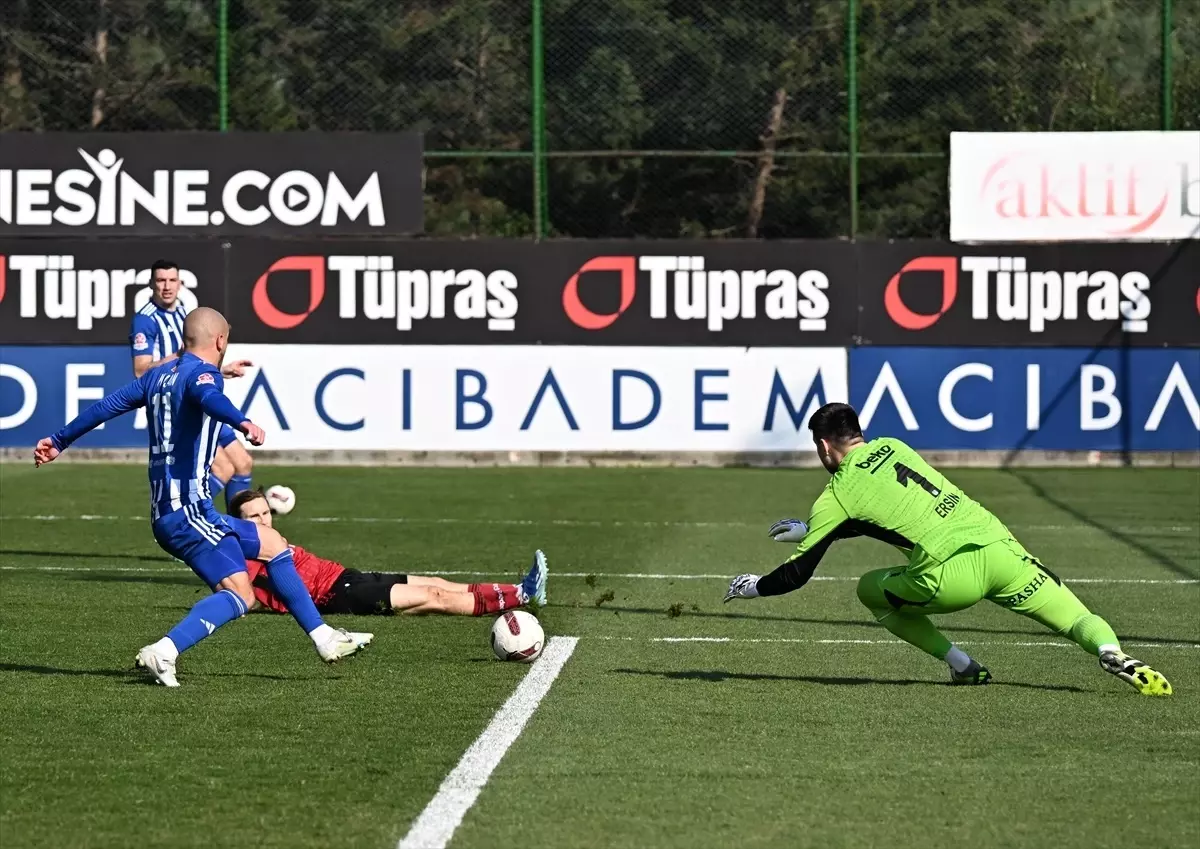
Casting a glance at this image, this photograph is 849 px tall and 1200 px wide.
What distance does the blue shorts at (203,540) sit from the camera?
9.14 metres

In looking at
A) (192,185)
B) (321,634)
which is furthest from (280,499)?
(192,185)

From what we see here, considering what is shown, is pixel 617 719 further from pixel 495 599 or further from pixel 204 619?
pixel 495 599

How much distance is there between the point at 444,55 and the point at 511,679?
18958 mm

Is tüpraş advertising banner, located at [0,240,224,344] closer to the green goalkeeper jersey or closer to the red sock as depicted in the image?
the red sock

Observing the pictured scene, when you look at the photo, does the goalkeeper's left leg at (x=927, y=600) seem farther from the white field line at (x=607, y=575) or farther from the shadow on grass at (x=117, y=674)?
the white field line at (x=607, y=575)

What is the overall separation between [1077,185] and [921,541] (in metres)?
16.1

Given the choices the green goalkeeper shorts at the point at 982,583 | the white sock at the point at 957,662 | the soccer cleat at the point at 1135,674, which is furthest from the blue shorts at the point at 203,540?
the soccer cleat at the point at 1135,674

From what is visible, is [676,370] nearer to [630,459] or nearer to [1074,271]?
[630,459]

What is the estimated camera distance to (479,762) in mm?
7344

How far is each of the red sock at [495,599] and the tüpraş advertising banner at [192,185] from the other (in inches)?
519

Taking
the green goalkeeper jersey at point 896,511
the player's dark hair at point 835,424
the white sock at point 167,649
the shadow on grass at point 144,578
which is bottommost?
the shadow on grass at point 144,578

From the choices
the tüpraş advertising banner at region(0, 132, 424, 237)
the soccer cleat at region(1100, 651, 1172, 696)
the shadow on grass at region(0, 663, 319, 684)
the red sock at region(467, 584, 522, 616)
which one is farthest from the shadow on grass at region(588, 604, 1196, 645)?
the tüpraş advertising banner at region(0, 132, 424, 237)

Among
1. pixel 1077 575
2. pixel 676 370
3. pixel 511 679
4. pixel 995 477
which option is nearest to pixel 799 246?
pixel 676 370

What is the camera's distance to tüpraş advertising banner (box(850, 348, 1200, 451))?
23.9 m
